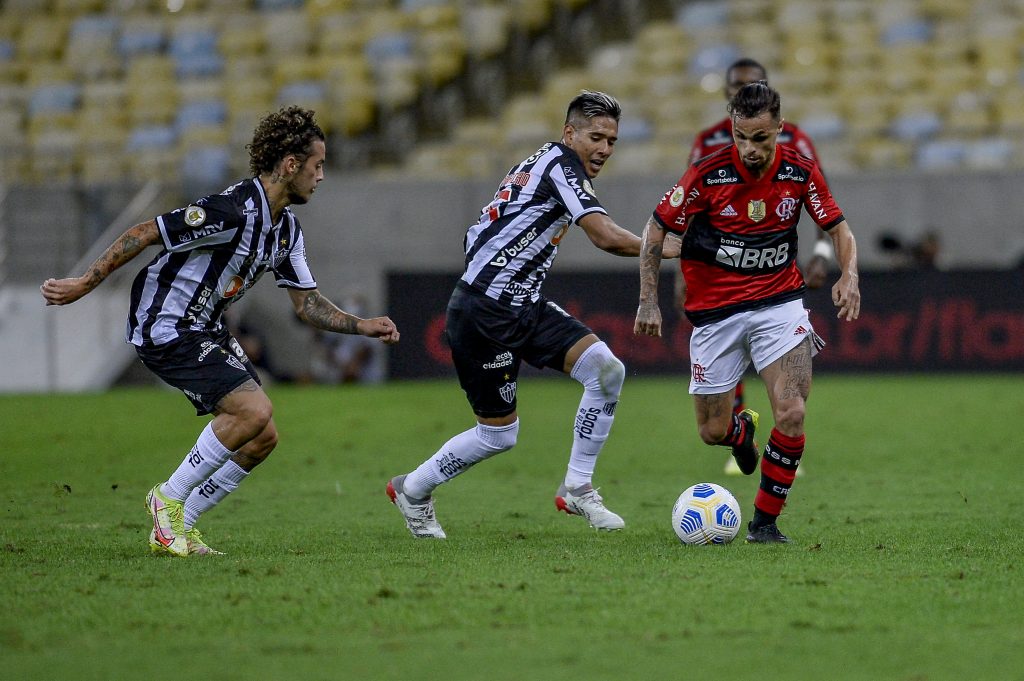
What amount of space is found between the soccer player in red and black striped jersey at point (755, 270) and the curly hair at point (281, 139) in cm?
182

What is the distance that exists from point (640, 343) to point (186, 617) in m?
15.7

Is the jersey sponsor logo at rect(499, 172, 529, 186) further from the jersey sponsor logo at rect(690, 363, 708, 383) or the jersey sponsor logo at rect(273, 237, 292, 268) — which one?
the jersey sponsor logo at rect(690, 363, 708, 383)

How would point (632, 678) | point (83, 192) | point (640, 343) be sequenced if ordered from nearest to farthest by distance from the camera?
point (632, 678) < point (640, 343) < point (83, 192)

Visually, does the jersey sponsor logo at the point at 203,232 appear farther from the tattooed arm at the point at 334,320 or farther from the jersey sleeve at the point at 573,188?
the jersey sleeve at the point at 573,188

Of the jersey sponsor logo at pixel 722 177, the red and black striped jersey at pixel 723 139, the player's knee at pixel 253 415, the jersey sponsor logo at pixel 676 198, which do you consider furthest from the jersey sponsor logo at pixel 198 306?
the red and black striped jersey at pixel 723 139

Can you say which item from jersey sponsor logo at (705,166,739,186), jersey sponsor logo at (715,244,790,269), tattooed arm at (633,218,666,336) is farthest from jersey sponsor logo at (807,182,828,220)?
tattooed arm at (633,218,666,336)

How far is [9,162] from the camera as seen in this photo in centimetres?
2264

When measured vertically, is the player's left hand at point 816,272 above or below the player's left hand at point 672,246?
below

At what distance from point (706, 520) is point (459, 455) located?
1.45 m

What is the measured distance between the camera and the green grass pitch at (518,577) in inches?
174

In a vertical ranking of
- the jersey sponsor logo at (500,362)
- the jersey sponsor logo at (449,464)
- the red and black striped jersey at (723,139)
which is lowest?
the jersey sponsor logo at (449,464)

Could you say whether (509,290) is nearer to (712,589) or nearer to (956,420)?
(712,589)

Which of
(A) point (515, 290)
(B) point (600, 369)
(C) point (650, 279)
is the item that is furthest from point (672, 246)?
(A) point (515, 290)

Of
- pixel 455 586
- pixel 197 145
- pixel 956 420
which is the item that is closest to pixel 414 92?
pixel 197 145
